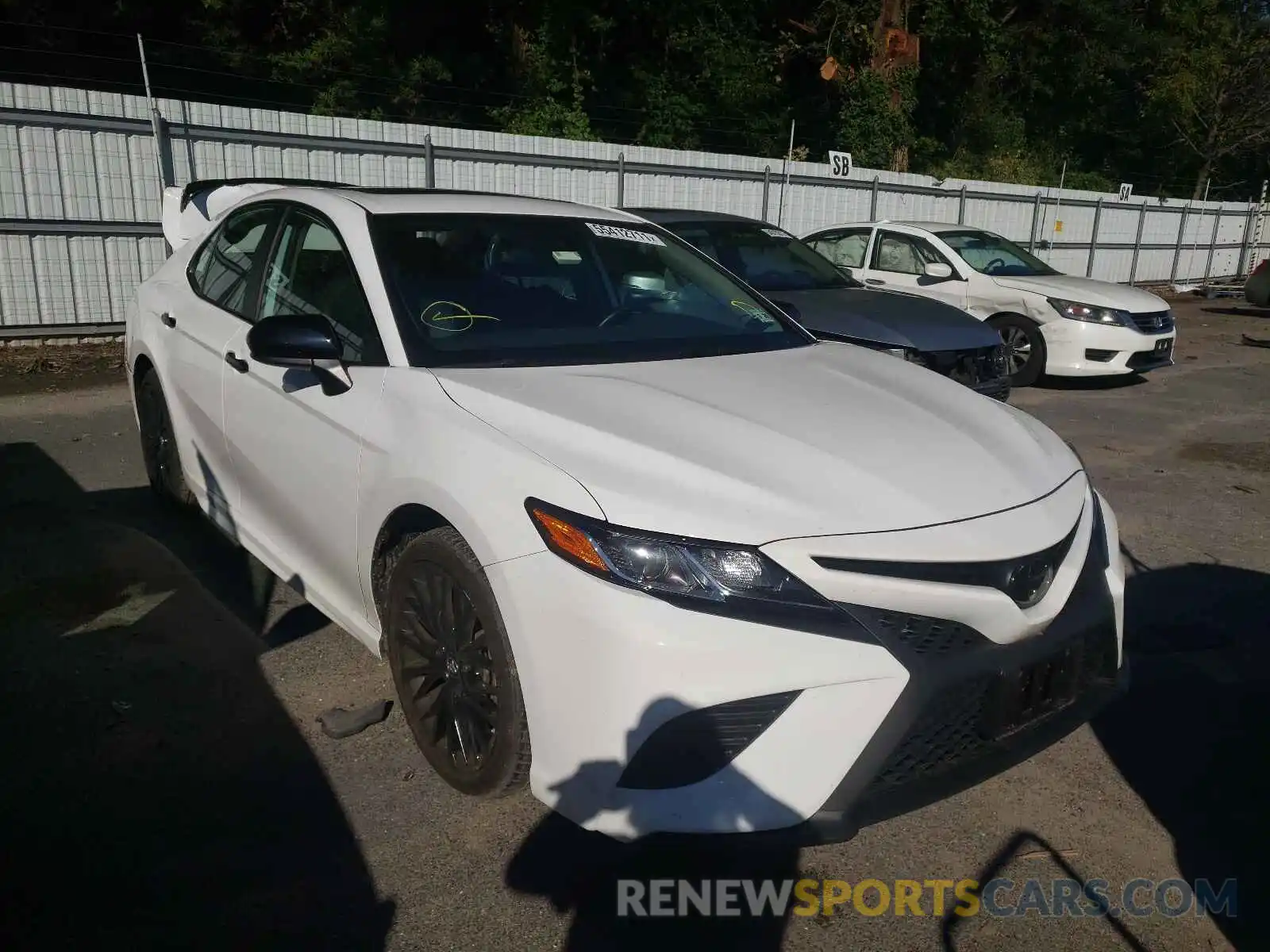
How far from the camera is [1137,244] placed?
2069 centimetres

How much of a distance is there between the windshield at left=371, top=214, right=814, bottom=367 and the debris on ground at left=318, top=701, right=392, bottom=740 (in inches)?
45.7

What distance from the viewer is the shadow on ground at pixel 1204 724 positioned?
2.77m

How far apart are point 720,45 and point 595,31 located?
309 cm

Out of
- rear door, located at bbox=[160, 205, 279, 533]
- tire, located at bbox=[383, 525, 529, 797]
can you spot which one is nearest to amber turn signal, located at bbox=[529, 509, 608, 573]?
tire, located at bbox=[383, 525, 529, 797]

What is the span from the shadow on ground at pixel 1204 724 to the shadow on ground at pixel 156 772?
7.08 feet

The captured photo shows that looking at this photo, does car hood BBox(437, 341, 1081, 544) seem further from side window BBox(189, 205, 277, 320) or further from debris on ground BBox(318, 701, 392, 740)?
side window BBox(189, 205, 277, 320)

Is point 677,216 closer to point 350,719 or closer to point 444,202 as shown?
point 444,202

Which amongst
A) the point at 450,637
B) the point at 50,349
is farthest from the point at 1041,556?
the point at 50,349

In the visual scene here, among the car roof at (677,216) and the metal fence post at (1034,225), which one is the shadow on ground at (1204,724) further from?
the metal fence post at (1034,225)

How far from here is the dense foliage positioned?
70.4ft

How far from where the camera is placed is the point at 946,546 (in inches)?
94.4

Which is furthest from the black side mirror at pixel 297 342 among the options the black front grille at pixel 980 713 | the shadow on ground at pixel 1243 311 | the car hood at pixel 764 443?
the shadow on ground at pixel 1243 311

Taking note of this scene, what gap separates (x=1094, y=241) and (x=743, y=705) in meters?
19.9

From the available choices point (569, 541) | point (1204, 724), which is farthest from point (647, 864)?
point (1204, 724)
